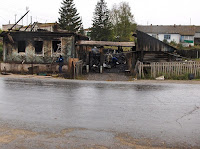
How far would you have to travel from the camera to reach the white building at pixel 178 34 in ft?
225

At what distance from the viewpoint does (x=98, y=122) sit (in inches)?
240

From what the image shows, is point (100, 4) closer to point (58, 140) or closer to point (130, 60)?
point (130, 60)

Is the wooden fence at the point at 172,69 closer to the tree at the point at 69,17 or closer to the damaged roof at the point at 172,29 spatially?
the tree at the point at 69,17

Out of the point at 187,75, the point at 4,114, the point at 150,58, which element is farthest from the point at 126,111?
the point at 150,58

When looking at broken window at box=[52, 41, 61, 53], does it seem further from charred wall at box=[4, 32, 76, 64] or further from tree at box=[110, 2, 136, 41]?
tree at box=[110, 2, 136, 41]

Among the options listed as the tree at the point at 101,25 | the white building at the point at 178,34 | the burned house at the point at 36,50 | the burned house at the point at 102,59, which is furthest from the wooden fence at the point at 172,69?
the white building at the point at 178,34

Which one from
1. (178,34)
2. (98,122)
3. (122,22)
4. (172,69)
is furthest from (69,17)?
(98,122)

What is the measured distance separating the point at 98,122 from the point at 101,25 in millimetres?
55114

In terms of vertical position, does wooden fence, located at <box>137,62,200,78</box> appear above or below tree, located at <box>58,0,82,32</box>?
below

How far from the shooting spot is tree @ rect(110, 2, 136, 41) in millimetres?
63000

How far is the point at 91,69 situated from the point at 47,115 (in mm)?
18331

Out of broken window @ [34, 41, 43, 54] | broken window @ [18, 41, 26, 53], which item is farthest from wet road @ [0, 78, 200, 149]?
broken window @ [18, 41, 26, 53]

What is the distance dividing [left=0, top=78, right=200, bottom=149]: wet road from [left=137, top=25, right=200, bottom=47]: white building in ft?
207

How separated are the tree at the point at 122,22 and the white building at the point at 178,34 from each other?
31.3 ft
